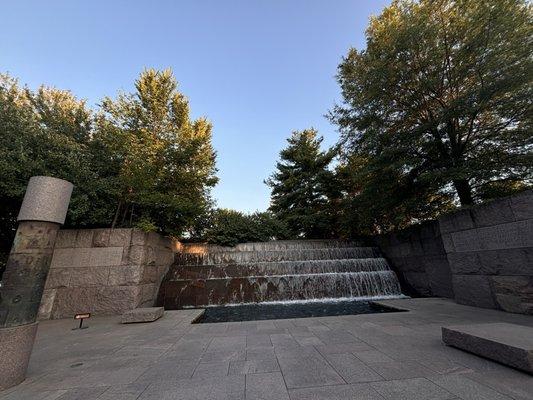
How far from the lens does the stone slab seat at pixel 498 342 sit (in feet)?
8.70

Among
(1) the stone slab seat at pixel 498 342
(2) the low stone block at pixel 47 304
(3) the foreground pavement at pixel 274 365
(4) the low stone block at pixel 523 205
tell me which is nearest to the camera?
(3) the foreground pavement at pixel 274 365

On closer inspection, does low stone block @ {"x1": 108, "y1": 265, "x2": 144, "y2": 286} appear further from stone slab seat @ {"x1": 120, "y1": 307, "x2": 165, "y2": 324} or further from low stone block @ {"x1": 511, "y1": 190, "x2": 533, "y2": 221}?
low stone block @ {"x1": 511, "y1": 190, "x2": 533, "y2": 221}

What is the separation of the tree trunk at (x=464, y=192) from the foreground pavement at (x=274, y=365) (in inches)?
150

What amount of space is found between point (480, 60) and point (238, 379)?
9.84 meters

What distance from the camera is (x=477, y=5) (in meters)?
7.13

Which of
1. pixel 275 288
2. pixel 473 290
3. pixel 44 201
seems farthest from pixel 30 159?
pixel 473 290

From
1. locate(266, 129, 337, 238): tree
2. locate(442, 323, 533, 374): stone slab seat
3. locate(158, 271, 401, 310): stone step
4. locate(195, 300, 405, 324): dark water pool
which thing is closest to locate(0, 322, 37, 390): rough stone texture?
locate(195, 300, 405, 324): dark water pool

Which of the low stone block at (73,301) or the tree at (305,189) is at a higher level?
the tree at (305,189)

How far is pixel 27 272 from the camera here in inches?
127

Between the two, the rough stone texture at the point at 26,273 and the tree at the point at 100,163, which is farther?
the tree at the point at 100,163

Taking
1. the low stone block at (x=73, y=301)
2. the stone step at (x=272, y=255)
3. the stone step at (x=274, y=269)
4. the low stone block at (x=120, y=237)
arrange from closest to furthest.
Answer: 1. the low stone block at (x=73, y=301)
2. the low stone block at (x=120, y=237)
3. the stone step at (x=274, y=269)
4. the stone step at (x=272, y=255)

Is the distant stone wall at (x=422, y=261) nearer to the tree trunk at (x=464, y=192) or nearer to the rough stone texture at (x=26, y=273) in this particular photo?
the tree trunk at (x=464, y=192)

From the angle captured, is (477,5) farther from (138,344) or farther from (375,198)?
(138,344)

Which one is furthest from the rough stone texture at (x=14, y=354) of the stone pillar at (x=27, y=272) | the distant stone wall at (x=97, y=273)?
the distant stone wall at (x=97, y=273)
